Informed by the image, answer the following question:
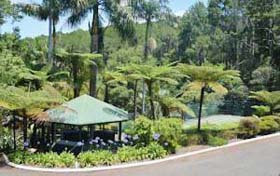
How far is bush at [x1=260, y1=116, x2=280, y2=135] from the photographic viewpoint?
24203 millimetres

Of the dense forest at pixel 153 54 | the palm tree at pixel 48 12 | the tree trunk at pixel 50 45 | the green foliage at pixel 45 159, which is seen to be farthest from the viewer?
the palm tree at pixel 48 12

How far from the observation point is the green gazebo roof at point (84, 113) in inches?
686

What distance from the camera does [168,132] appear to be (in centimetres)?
1794

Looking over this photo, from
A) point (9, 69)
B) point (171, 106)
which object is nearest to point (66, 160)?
point (9, 69)

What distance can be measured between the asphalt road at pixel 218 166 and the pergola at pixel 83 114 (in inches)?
114

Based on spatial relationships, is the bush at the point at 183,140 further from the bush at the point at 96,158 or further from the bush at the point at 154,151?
the bush at the point at 96,158

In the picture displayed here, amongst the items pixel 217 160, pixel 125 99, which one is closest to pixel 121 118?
pixel 217 160

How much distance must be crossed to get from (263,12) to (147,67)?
108ft

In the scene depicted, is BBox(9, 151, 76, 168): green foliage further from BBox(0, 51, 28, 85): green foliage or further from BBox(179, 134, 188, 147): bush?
BBox(179, 134, 188, 147): bush

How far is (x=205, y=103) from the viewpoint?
39.1 metres

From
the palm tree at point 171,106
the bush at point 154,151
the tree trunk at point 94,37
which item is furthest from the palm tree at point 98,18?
the bush at point 154,151

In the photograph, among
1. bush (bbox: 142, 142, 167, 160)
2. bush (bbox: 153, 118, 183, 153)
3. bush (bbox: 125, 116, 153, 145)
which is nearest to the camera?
bush (bbox: 142, 142, 167, 160)

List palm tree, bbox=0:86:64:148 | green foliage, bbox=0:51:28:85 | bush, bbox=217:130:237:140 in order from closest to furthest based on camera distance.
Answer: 1. palm tree, bbox=0:86:64:148
2. green foliage, bbox=0:51:28:85
3. bush, bbox=217:130:237:140

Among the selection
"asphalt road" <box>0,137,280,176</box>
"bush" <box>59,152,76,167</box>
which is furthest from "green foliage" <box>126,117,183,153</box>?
"bush" <box>59,152,76,167</box>
